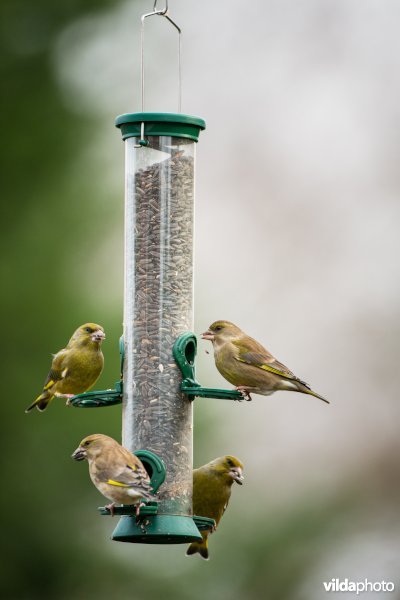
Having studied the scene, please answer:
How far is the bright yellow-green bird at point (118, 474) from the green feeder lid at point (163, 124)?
8.32 ft

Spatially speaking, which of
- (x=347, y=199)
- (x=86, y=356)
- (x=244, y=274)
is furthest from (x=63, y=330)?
(x=86, y=356)

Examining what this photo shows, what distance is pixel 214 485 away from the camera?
1948cm

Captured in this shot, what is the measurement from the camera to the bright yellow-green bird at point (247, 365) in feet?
63.3

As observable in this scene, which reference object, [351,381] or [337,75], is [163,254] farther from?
[337,75]

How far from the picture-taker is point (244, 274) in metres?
28.4

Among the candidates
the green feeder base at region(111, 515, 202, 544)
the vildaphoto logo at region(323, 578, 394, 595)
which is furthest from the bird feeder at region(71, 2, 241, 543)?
the vildaphoto logo at region(323, 578, 394, 595)

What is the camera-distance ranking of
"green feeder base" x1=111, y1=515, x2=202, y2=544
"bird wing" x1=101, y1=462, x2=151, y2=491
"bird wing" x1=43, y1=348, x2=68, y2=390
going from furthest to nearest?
"bird wing" x1=43, y1=348, x2=68, y2=390 < "green feeder base" x1=111, y1=515, x2=202, y2=544 < "bird wing" x1=101, y1=462, x2=151, y2=491

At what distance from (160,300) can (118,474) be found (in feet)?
5.68

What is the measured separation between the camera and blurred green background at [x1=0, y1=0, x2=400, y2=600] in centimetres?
2736

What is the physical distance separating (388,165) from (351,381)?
10.5ft

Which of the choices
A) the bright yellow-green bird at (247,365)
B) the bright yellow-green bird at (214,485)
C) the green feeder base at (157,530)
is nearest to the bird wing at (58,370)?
the bright yellow-green bird at (247,365)

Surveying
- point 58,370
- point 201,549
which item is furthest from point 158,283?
point 201,549

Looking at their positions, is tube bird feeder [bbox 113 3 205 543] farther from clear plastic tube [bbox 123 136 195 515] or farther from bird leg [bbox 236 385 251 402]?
bird leg [bbox 236 385 251 402]

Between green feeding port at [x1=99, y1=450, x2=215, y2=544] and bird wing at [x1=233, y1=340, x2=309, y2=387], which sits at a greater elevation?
bird wing at [x1=233, y1=340, x2=309, y2=387]
